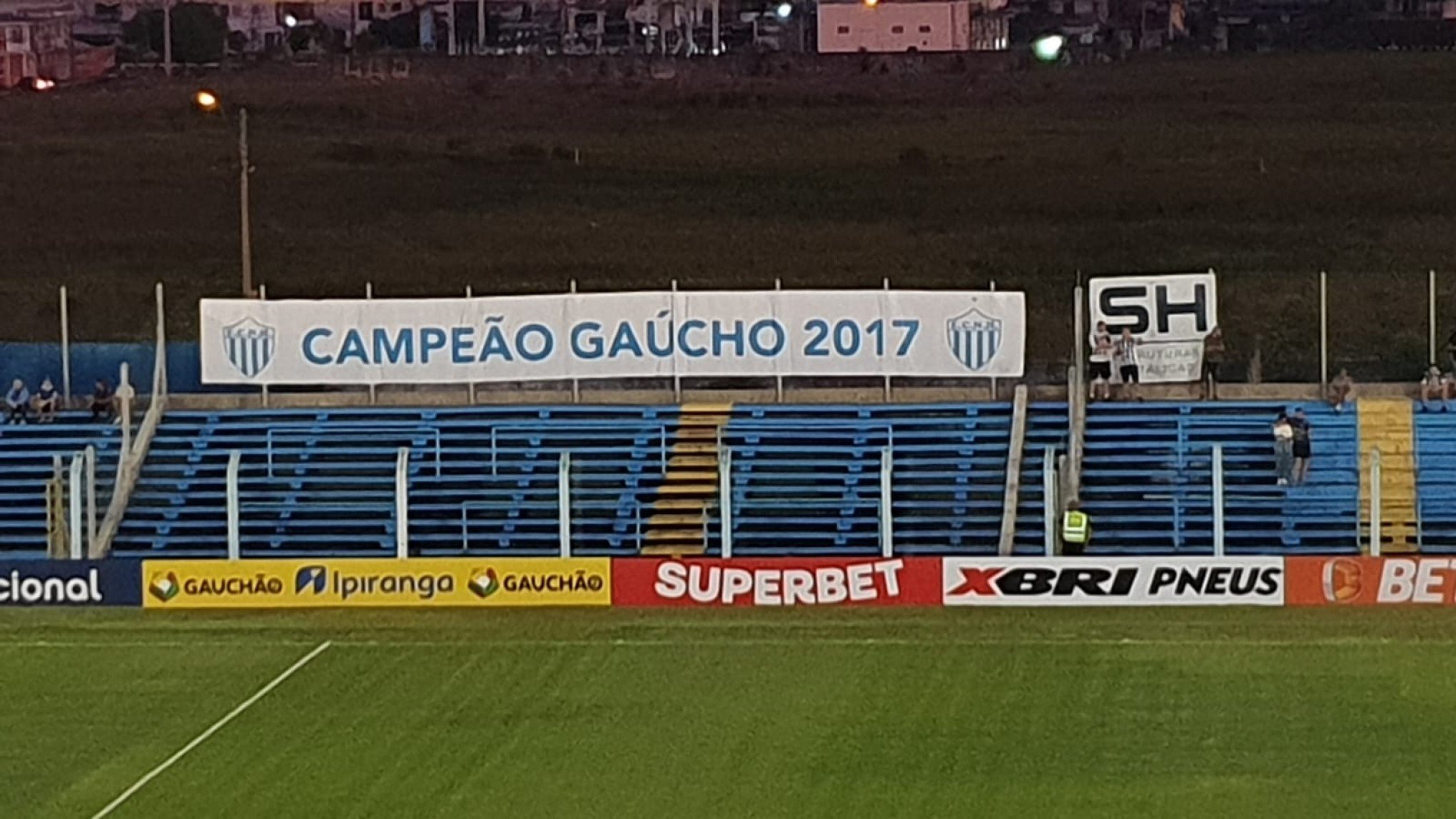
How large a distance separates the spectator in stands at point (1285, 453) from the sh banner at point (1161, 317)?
126 inches

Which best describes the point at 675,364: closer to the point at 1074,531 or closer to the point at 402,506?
the point at 402,506

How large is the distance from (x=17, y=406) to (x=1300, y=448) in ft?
61.2

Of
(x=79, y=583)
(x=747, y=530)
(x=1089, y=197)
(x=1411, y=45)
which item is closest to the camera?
(x=79, y=583)

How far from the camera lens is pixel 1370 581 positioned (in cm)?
3403

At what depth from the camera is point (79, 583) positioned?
3562cm

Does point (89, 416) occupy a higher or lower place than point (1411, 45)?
lower

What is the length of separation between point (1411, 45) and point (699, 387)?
227 ft

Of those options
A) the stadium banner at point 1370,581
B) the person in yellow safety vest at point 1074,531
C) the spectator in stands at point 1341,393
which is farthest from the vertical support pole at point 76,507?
the spectator in stands at point 1341,393

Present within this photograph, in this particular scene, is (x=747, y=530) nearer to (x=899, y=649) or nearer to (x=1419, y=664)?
(x=899, y=649)

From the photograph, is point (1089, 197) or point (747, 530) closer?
point (747, 530)

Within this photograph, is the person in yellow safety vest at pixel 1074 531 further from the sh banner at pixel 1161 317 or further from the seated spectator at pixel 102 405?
the seated spectator at pixel 102 405

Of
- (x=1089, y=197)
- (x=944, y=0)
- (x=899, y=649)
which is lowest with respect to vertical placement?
(x=899, y=649)

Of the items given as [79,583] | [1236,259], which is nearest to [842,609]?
[79,583]

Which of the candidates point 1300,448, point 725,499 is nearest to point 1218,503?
point 1300,448
